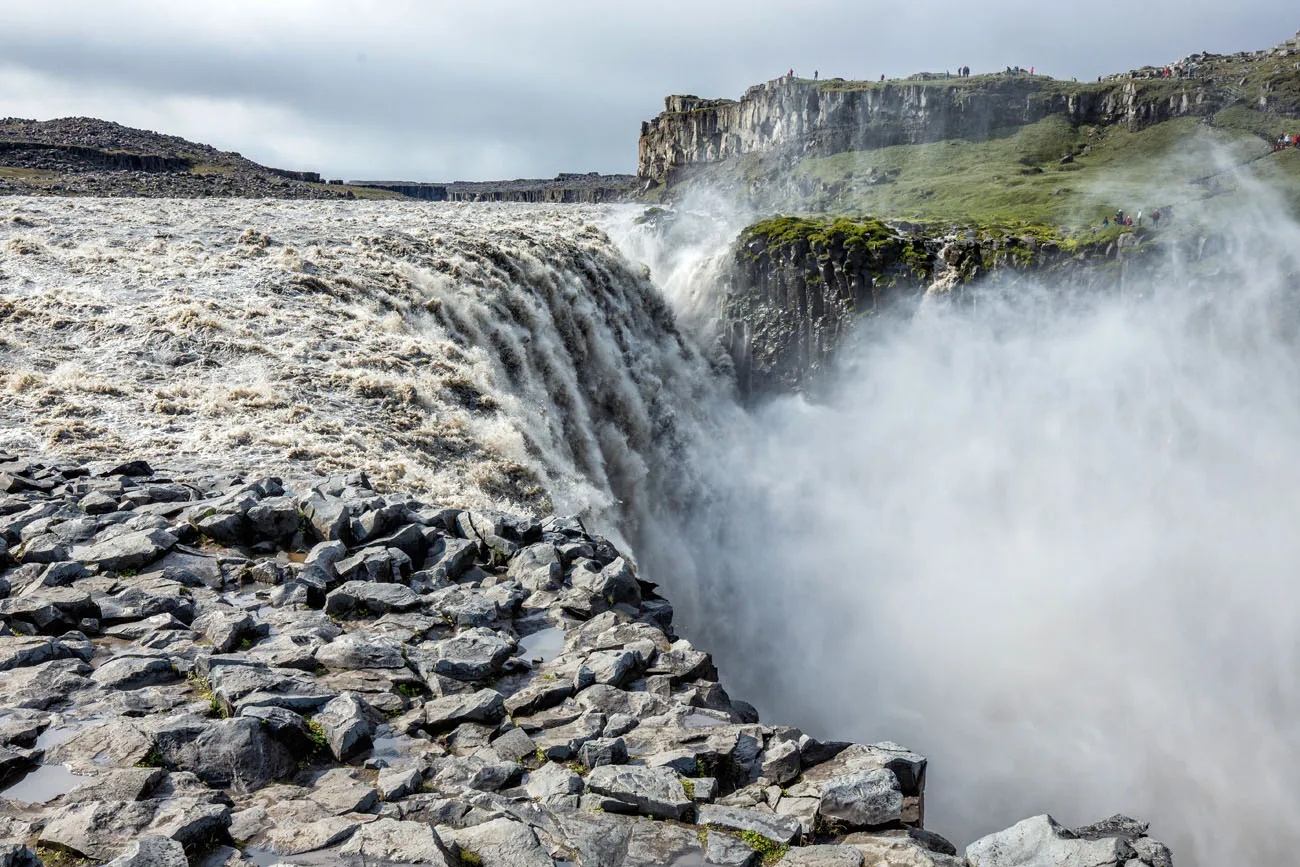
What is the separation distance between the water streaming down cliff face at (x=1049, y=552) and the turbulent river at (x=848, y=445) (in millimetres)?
162

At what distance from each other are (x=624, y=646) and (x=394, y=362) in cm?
1573

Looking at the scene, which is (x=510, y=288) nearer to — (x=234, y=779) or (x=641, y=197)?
(x=234, y=779)

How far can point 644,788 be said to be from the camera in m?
7.22

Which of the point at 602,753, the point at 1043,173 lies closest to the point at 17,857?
the point at 602,753

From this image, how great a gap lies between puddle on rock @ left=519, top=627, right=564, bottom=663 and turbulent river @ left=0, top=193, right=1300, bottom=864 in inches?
318

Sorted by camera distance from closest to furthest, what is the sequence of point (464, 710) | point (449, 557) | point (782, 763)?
point (782, 763), point (464, 710), point (449, 557)

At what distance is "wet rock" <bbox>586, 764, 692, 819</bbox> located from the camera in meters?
7.05

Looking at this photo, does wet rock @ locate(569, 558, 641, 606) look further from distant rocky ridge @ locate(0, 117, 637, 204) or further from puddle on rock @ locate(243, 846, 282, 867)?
distant rocky ridge @ locate(0, 117, 637, 204)

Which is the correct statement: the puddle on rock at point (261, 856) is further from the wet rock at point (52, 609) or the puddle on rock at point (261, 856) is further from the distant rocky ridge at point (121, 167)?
the distant rocky ridge at point (121, 167)

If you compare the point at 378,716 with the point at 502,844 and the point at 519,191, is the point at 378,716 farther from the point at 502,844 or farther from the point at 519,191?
the point at 519,191

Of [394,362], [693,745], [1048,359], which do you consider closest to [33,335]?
[394,362]

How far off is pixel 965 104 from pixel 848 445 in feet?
395

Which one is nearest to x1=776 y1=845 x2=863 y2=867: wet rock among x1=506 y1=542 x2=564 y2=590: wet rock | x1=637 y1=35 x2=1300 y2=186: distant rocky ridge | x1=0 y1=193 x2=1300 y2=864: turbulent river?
x1=506 y1=542 x2=564 y2=590: wet rock

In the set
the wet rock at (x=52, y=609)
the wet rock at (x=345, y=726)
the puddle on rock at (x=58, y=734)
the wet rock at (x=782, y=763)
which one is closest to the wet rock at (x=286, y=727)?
the wet rock at (x=345, y=726)
